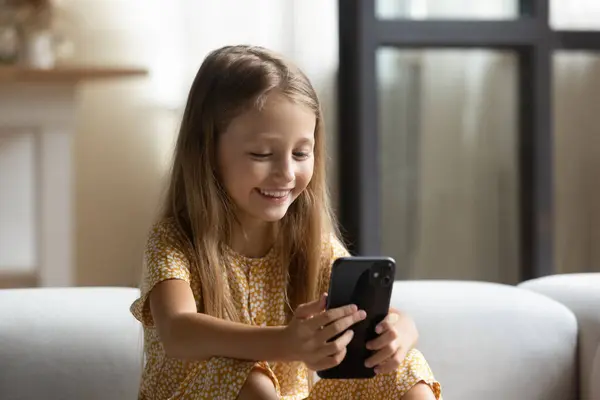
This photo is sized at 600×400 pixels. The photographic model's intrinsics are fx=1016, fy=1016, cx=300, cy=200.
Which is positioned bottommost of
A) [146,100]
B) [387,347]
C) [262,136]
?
[387,347]

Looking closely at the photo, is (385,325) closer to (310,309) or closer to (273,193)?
(310,309)

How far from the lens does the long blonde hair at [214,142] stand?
4.24 feet

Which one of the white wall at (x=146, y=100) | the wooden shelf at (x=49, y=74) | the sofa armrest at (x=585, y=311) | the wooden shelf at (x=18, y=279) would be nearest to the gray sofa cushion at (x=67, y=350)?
the sofa armrest at (x=585, y=311)

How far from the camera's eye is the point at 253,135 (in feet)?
4.16

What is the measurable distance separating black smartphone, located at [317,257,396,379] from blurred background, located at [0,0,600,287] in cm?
193

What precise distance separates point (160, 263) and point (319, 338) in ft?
0.87

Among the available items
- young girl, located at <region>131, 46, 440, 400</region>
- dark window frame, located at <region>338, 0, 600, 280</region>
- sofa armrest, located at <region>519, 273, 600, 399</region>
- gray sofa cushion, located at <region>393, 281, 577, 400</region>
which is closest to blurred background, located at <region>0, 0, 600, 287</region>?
dark window frame, located at <region>338, 0, 600, 280</region>

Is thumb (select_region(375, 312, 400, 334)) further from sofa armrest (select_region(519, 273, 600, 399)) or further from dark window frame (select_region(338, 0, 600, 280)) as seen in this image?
dark window frame (select_region(338, 0, 600, 280))

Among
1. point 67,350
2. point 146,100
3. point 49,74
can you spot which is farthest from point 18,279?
point 67,350

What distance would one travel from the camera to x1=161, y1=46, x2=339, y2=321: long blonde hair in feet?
4.24

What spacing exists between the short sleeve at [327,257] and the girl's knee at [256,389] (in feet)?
0.89

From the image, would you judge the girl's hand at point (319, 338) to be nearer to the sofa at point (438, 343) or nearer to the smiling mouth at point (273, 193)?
the smiling mouth at point (273, 193)

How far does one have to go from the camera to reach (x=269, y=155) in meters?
1.28

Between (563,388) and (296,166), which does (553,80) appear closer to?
(563,388)
